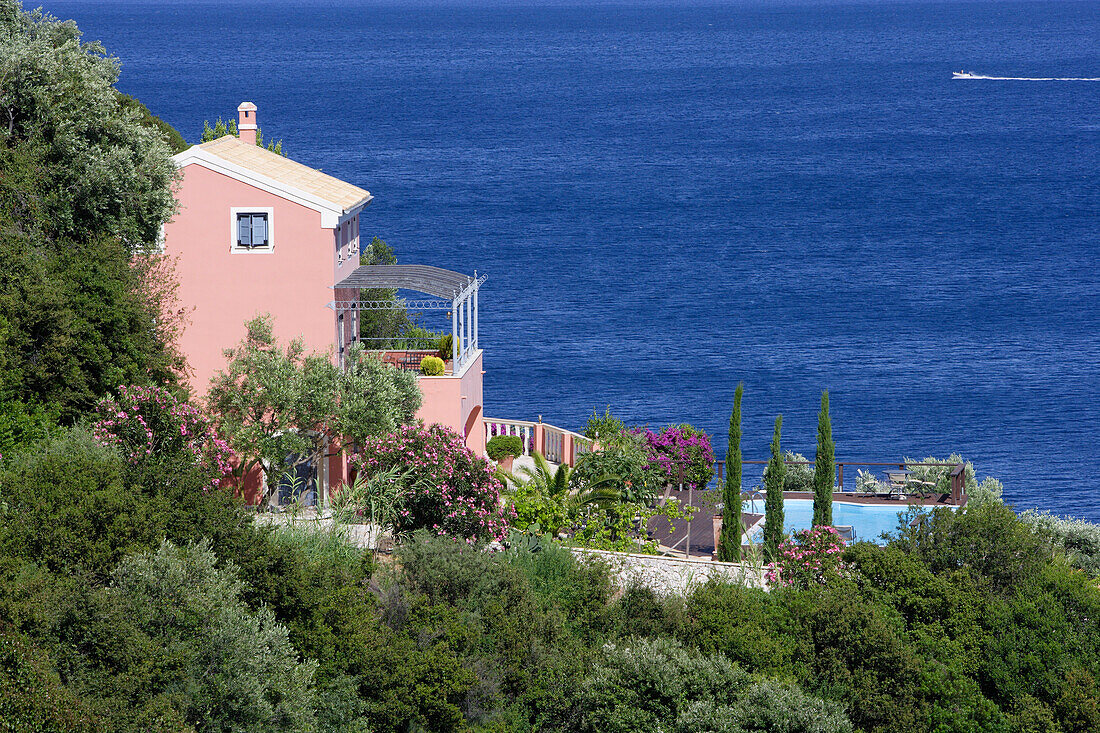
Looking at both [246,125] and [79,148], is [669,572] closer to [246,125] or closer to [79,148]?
[79,148]

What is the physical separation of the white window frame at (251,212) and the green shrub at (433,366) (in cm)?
384

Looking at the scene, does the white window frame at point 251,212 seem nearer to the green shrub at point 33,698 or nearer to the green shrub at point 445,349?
the green shrub at point 445,349

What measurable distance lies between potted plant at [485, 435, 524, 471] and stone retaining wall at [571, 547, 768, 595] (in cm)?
829

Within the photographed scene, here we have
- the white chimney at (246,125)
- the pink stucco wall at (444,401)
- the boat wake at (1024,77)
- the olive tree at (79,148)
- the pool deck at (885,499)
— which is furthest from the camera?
the boat wake at (1024,77)

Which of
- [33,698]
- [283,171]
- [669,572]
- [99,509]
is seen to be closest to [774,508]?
[669,572]

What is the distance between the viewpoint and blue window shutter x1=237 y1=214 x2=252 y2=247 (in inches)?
1019

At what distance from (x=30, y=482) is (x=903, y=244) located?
8319 centimetres

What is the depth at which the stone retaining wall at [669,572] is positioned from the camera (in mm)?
20219

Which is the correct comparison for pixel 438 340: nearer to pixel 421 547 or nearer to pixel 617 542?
pixel 617 542

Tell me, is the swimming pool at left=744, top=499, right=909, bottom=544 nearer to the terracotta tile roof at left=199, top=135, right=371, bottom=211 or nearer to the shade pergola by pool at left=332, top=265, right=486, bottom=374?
the shade pergola by pool at left=332, top=265, right=486, bottom=374

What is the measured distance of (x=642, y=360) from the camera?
67125 millimetres

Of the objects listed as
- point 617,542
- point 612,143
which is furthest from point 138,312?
point 612,143

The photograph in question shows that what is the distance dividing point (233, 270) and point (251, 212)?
1.22 meters

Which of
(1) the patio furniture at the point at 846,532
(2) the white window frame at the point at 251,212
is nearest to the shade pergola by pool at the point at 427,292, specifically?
(2) the white window frame at the point at 251,212
